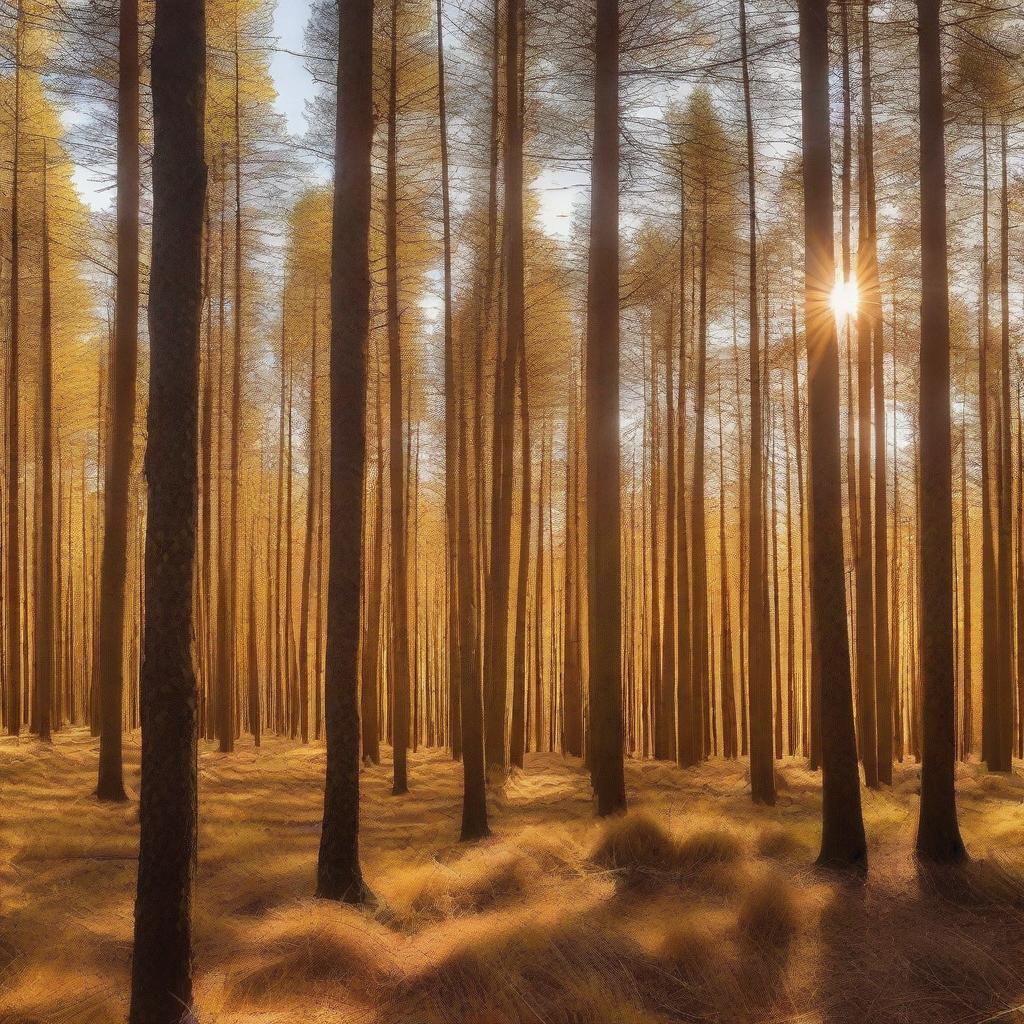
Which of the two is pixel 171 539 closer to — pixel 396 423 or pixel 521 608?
pixel 396 423

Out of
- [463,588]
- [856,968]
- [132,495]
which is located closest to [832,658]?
[856,968]

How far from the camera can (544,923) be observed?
532 cm

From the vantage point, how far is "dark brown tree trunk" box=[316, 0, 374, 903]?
21.2ft

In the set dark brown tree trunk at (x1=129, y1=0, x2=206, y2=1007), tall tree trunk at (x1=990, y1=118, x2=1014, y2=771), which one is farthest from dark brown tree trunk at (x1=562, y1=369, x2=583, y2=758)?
dark brown tree trunk at (x1=129, y1=0, x2=206, y2=1007)

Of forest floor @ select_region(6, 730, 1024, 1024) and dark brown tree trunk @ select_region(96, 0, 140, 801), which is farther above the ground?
dark brown tree trunk @ select_region(96, 0, 140, 801)

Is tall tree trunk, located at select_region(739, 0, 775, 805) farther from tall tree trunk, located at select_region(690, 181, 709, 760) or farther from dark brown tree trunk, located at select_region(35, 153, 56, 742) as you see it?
dark brown tree trunk, located at select_region(35, 153, 56, 742)

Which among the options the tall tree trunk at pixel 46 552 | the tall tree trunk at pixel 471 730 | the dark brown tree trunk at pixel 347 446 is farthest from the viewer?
the tall tree trunk at pixel 46 552

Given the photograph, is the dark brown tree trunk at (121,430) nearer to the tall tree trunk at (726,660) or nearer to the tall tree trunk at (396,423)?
the tall tree trunk at (396,423)

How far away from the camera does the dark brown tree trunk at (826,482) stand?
6.85 m

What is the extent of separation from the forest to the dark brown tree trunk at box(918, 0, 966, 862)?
36 millimetres

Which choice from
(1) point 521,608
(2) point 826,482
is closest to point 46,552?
(1) point 521,608

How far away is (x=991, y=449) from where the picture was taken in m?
15.8

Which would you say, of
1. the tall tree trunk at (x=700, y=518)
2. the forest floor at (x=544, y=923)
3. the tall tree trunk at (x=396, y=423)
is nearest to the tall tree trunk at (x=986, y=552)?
the tall tree trunk at (x=700, y=518)

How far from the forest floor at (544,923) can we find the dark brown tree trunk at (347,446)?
2.26 ft
